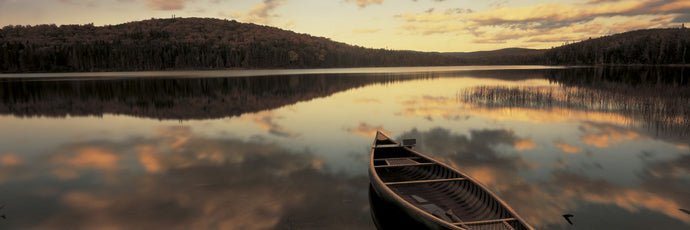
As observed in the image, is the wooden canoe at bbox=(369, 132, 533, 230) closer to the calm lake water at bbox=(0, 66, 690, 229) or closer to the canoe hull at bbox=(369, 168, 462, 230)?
the canoe hull at bbox=(369, 168, 462, 230)

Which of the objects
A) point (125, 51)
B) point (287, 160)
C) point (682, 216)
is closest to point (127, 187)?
point (287, 160)

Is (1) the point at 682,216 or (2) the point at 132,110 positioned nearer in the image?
(1) the point at 682,216

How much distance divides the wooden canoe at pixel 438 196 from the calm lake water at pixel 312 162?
3.90 ft

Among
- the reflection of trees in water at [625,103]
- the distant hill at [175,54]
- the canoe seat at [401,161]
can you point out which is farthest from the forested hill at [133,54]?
the canoe seat at [401,161]

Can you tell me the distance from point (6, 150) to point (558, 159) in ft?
90.0

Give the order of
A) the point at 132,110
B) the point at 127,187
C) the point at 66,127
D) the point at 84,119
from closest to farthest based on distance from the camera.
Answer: the point at 127,187, the point at 66,127, the point at 84,119, the point at 132,110

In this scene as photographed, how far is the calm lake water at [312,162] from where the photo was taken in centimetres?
991

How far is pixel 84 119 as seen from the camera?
92.1ft

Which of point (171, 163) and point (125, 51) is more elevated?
point (125, 51)

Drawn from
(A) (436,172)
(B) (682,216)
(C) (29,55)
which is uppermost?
(C) (29,55)

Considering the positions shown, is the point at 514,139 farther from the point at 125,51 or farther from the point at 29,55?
the point at 29,55

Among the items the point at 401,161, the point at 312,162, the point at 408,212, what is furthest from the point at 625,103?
the point at 408,212

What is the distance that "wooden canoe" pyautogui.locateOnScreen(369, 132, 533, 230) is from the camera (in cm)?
702

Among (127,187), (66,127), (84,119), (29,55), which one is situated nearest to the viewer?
(127,187)
